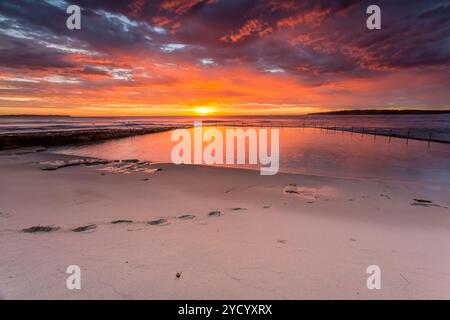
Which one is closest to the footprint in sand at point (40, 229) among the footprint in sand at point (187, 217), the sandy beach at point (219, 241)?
the sandy beach at point (219, 241)

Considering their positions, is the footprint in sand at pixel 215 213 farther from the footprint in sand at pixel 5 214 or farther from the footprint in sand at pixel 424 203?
the footprint in sand at pixel 424 203

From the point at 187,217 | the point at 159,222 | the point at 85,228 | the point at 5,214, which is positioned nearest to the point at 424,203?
the point at 187,217

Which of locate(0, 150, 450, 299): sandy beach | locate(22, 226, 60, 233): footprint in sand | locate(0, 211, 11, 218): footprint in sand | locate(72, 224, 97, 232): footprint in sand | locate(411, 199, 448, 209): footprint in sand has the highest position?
locate(0, 211, 11, 218): footprint in sand

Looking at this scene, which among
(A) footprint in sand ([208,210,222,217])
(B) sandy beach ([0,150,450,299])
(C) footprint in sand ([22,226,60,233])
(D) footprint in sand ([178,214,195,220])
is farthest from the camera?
(A) footprint in sand ([208,210,222,217])

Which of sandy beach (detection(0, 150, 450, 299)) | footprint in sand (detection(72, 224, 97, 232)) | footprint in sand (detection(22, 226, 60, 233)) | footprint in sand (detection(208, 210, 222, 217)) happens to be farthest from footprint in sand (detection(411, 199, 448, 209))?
footprint in sand (detection(22, 226, 60, 233))

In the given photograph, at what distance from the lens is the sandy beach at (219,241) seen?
126 inches

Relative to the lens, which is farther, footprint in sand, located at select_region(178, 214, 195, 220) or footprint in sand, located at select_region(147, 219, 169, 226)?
footprint in sand, located at select_region(178, 214, 195, 220)

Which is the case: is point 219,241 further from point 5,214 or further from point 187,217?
point 5,214

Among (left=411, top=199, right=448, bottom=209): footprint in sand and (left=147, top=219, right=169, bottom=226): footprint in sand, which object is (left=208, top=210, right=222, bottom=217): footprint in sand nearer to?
(left=147, top=219, right=169, bottom=226): footprint in sand

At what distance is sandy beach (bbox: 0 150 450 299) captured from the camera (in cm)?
321

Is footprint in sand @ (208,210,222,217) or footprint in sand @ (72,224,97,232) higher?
footprint in sand @ (72,224,97,232)

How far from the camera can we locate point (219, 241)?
4.52 metres
